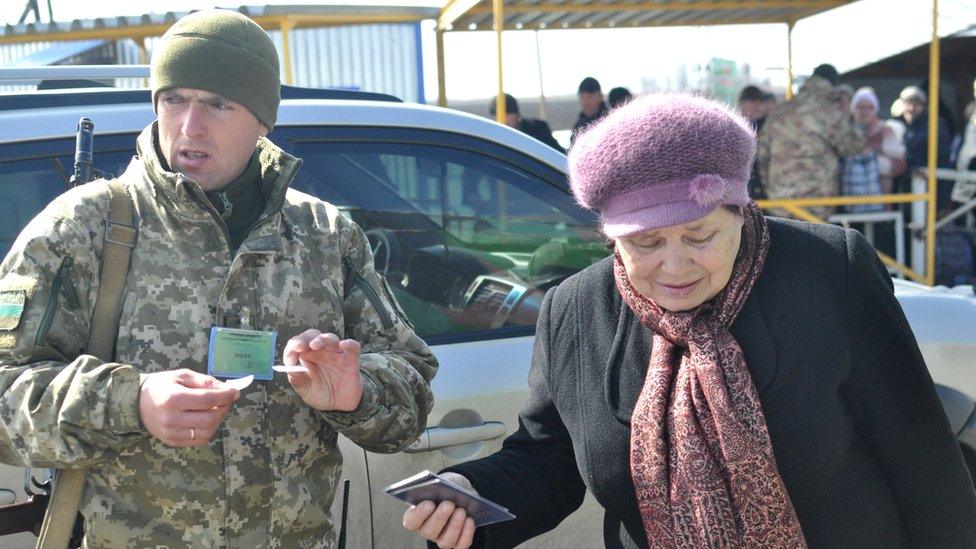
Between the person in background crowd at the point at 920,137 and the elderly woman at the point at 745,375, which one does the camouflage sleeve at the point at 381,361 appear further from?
the person in background crowd at the point at 920,137

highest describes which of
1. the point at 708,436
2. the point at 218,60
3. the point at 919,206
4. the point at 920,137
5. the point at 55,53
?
the point at 55,53

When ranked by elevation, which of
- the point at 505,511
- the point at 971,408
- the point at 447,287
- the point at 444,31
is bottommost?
the point at 971,408

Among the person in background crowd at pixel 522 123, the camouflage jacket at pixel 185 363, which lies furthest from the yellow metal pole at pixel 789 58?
the camouflage jacket at pixel 185 363

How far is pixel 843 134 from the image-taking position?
8.38m

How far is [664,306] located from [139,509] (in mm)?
1020

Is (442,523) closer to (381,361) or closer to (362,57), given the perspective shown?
(381,361)

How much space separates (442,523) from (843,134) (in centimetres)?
718

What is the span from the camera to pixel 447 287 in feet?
10.4

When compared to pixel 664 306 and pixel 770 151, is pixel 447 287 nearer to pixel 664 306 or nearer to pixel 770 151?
pixel 664 306

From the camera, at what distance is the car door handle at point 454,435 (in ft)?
9.45

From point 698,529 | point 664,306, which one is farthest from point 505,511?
point 664,306

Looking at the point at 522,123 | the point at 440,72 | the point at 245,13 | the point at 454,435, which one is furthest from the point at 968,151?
the point at 454,435

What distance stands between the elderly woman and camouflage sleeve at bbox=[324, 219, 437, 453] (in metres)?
0.17

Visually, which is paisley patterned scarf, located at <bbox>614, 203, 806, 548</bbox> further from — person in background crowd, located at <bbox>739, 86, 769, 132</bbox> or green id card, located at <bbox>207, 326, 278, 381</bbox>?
person in background crowd, located at <bbox>739, 86, 769, 132</bbox>
